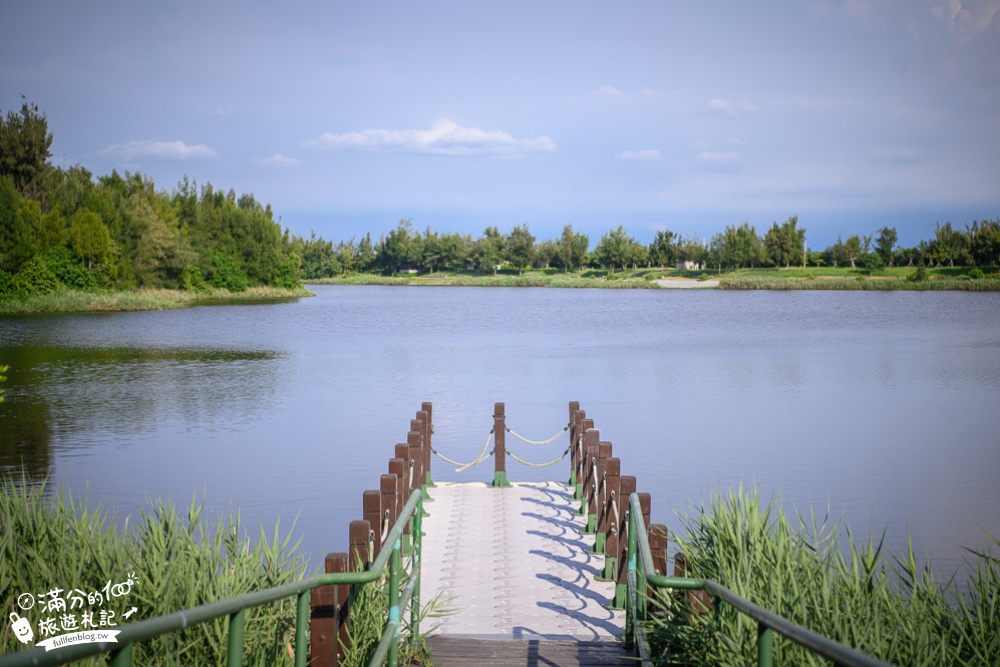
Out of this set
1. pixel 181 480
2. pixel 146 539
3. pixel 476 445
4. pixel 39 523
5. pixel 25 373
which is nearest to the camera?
pixel 146 539

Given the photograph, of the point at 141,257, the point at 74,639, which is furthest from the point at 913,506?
the point at 141,257

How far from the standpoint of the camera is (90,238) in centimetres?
6328

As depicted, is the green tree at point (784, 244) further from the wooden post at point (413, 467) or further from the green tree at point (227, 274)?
the wooden post at point (413, 467)

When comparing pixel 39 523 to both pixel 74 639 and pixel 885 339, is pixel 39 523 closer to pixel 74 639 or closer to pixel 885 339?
pixel 74 639

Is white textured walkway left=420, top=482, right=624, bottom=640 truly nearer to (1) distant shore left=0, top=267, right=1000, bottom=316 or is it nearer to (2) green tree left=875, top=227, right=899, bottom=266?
(1) distant shore left=0, top=267, right=1000, bottom=316

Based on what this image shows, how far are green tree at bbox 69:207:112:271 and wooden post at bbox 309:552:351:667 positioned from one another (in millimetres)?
63393

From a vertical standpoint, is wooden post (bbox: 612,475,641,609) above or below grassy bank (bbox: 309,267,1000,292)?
below

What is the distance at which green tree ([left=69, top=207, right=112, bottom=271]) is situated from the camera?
63.1m

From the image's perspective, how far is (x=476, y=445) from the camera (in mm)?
19281

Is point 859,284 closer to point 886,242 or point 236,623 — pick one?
point 886,242

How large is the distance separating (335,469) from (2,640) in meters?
11.9

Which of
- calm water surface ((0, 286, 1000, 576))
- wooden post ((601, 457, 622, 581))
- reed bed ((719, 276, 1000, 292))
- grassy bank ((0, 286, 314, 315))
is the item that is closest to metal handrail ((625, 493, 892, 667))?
wooden post ((601, 457, 622, 581))

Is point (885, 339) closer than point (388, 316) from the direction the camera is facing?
Yes

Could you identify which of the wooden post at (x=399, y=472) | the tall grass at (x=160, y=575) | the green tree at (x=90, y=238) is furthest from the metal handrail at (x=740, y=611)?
the green tree at (x=90, y=238)
